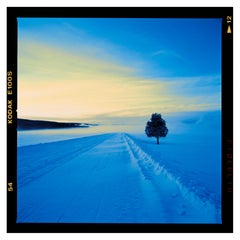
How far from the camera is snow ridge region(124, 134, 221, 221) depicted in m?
3.27

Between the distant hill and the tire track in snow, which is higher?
the distant hill

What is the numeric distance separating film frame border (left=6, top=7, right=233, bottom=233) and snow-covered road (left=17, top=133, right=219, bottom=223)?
65 millimetres

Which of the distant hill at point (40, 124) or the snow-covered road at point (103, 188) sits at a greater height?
the distant hill at point (40, 124)

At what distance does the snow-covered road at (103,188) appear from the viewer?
3.28m

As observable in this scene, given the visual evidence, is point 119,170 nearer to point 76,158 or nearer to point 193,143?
point 76,158

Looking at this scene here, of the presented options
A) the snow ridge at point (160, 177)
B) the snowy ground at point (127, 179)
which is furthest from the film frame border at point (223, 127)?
the snow ridge at point (160, 177)

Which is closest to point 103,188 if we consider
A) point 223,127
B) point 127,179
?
point 127,179

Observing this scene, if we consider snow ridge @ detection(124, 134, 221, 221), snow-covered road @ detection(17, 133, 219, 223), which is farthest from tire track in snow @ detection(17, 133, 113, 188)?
snow ridge @ detection(124, 134, 221, 221)

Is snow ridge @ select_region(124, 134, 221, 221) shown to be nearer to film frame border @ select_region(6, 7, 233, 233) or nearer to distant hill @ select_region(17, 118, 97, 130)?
film frame border @ select_region(6, 7, 233, 233)

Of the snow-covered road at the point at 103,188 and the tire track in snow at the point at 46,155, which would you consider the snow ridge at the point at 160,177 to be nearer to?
the snow-covered road at the point at 103,188

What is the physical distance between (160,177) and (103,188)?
640 mm

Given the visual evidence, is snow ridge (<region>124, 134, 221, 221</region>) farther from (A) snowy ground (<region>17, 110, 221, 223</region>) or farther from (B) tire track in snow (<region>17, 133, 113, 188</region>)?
(B) tire track in snow (<region>17, 133, 113, 188</region>)

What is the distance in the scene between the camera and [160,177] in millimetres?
3375

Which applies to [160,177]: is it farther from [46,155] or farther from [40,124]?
[40,124]
